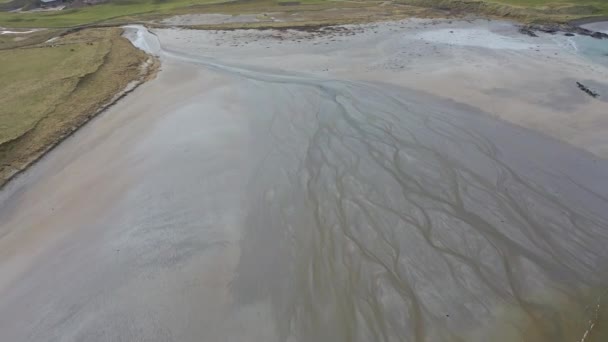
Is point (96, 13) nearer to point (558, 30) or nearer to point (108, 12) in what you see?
point (108, 12)

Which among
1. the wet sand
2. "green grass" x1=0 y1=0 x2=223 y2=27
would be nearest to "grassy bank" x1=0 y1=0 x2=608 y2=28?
"green grass" x1=0 y1=0 x2=223 y2=27

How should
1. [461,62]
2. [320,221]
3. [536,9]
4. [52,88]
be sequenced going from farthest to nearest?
[536,9], [461,62], [52,88], [320,221]

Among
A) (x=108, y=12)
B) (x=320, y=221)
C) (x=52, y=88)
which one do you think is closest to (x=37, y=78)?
(x=52, y=88)

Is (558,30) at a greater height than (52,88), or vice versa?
(558,30)

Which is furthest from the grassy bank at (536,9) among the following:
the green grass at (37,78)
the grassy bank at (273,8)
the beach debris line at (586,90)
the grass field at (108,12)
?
the green grass at (37,78)

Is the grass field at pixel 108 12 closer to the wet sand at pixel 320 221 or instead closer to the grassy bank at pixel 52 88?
the grassy bank at pixel 52 88

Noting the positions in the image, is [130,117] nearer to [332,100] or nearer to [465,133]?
[332,100]
